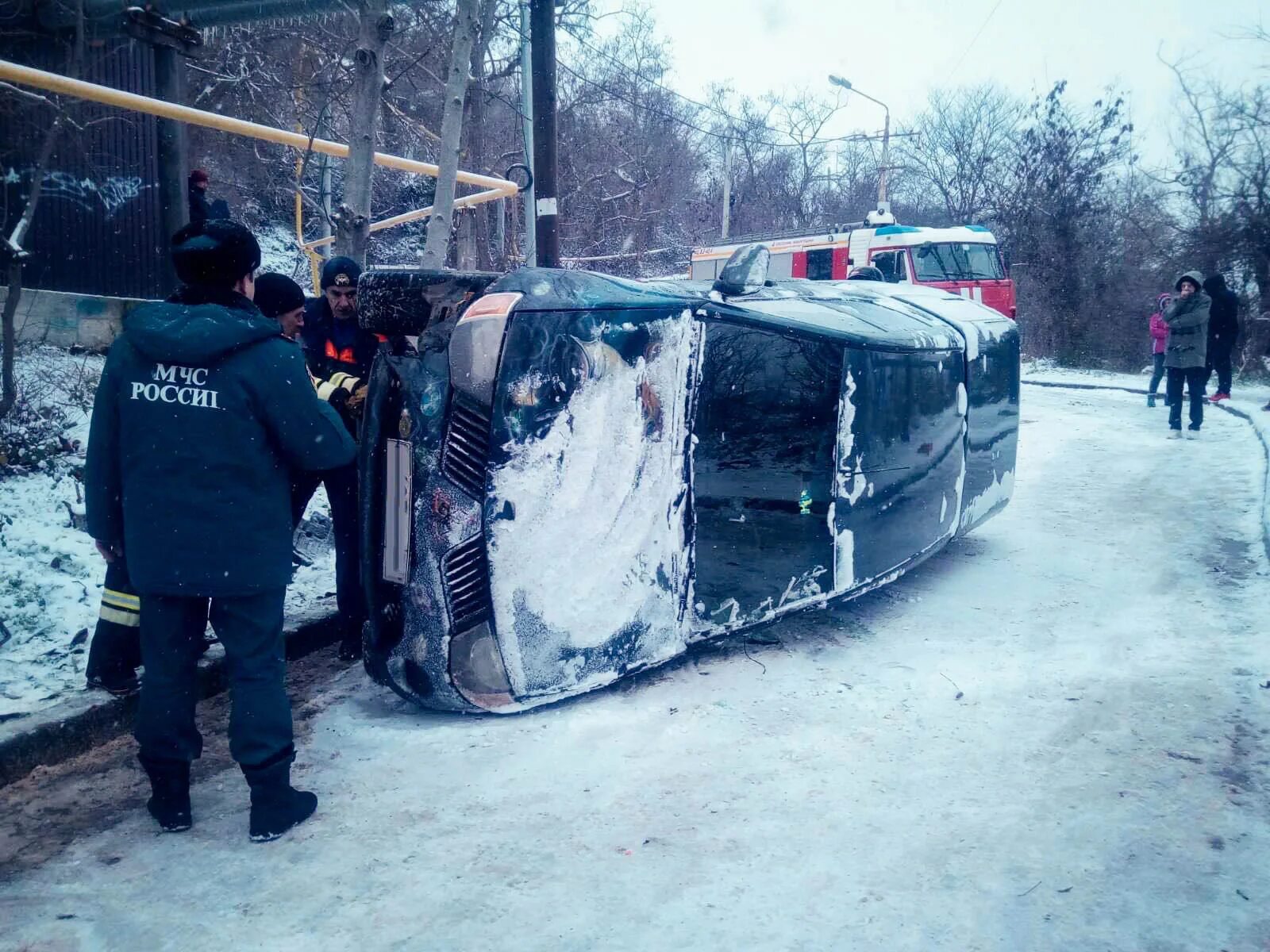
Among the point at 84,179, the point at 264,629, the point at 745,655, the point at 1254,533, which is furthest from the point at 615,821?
the point at 84,179

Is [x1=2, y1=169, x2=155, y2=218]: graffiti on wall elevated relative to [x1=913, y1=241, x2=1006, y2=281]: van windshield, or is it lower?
lower

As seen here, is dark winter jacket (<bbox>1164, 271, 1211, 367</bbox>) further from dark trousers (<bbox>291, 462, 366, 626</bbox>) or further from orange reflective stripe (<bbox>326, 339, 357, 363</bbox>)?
dark trousers (<bbox>291, 462, 366, 626</bbox>)

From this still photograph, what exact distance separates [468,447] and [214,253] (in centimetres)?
96

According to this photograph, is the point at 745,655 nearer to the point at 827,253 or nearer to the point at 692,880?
the point at 692,880

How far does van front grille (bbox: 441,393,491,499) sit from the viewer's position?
3.13 meters

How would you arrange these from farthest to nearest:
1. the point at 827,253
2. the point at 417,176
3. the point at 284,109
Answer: the point at 417,176 → the point at 827,253 → the point at 284,109

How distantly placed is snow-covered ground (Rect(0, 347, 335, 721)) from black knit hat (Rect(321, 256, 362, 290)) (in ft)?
4.82

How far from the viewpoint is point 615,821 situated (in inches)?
107

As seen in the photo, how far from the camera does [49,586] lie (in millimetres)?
3988

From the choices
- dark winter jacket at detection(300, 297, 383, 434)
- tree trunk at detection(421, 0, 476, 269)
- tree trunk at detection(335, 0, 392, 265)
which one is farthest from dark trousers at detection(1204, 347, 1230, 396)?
dark winter jacket at detection(300, 297, 383, 434)

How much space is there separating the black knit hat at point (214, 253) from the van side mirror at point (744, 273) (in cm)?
194

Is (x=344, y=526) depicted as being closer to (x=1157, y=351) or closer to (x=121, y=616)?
(x=121, y=616)

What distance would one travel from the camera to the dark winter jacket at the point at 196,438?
2.52 metres

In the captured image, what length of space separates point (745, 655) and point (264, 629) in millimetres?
2067
